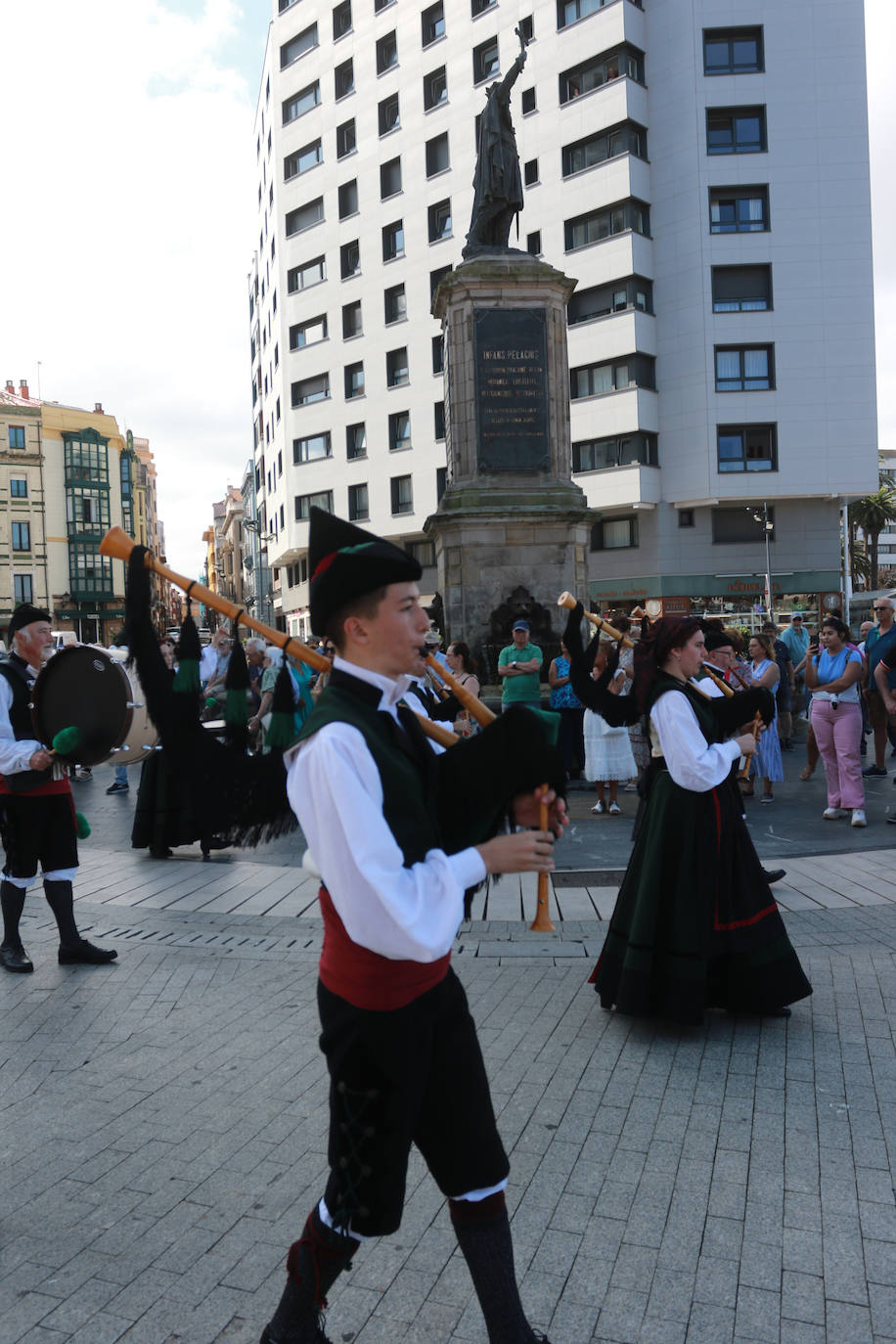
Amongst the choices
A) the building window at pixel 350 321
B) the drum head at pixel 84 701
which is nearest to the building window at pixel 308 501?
the building window at pixel 350 321

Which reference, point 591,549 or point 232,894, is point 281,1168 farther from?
point 591,549

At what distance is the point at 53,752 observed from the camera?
5129mm

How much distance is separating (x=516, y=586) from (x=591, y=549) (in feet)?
76.5

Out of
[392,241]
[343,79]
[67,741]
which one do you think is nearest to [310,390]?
[392,241]

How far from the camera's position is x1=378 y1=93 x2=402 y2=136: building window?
130 feet

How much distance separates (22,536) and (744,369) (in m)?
46.6

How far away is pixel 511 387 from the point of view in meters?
14.3

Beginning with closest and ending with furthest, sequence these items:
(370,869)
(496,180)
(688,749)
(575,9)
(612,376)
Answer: (370,869) → (688,749) → (496,180) → (575,9) → (612,376)

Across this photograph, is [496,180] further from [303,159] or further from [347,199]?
[303,159]

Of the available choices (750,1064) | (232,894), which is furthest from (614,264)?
(750,1064)

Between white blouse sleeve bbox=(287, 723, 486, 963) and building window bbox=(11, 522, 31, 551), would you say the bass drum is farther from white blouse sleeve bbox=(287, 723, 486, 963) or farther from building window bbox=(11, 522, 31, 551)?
building window bbox=(11, 522, 31, 551)

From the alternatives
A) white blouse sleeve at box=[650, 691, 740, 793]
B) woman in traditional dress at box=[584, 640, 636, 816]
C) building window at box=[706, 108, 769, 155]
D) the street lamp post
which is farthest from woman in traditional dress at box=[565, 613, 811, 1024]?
building window at box=[706, 108, 769, 155]

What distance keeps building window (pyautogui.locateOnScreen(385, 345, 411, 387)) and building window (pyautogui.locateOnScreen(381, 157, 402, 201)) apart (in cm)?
625

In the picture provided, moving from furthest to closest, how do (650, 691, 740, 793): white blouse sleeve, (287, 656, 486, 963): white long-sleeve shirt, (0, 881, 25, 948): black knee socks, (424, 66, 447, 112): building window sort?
(424, 66, 447, 112): building window
(0, 881, 25, 948): black knee socks
(650, 691, 740, 793): white blouse sleeve
(287, 656, 486, 963): white long-sleeve shirt
